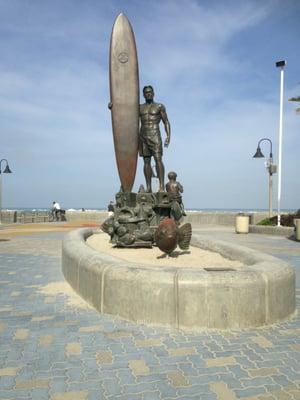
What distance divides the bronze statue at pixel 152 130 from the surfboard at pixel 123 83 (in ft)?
1.28

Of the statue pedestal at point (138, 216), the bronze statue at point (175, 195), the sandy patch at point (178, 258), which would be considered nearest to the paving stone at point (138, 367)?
the sandy patch at point (178, 258)

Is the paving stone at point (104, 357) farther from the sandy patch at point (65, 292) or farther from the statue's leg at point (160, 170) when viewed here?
the statue's leg at point (160, 170)

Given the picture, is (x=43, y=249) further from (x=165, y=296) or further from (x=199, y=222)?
(x=199, y=222)

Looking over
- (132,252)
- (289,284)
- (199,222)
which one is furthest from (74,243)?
(199,222)

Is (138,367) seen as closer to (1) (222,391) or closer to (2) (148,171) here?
(1) (222,391)

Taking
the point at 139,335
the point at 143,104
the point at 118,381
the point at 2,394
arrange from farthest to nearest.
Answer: the point at 143,104, the point at 139,335, the point at 118,381, the point at 2,394

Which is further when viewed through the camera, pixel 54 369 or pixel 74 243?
pixel 74 243

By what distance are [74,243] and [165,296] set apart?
3.63 metres

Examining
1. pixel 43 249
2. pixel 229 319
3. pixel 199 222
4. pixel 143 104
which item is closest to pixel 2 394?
pixel 229 319

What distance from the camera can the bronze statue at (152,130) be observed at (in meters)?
9.59

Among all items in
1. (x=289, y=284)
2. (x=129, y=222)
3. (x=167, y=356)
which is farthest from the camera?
(x=129, y=222)

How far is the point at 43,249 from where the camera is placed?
12305 millimetres

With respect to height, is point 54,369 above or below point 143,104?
below

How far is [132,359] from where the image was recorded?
141 inches
